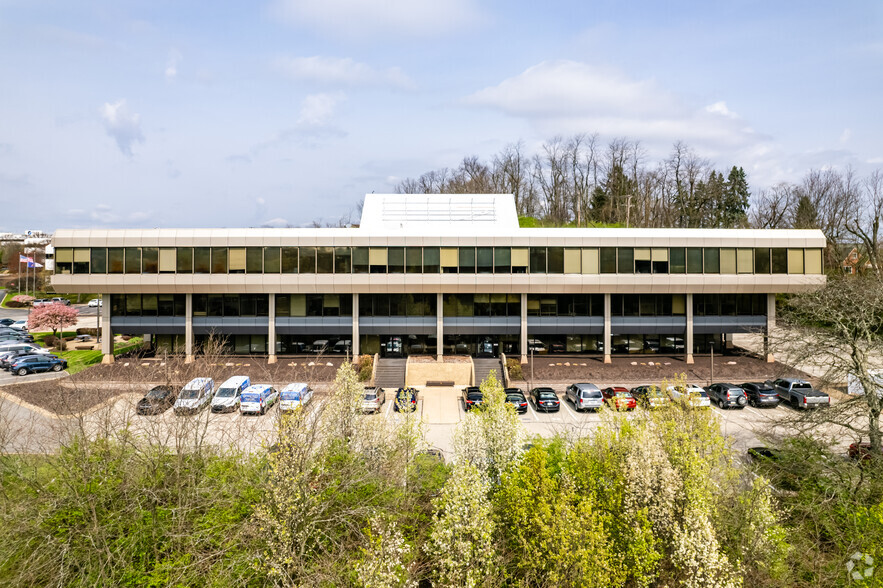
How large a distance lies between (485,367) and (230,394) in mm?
16880

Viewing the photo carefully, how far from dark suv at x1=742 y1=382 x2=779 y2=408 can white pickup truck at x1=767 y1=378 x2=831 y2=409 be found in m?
0.56

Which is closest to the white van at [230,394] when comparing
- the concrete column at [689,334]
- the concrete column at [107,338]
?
the concrete column at [107,338]

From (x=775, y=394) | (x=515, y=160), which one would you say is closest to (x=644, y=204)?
(x=515, y=160)

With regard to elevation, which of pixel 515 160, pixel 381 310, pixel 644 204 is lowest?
pixel 381 310

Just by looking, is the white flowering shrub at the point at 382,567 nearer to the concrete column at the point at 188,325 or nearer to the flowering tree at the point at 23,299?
the concrete column at the point at 188,325

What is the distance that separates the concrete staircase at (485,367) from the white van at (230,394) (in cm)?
1494

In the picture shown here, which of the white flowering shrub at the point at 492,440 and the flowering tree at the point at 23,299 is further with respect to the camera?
the flowering tree at the point at 23,299

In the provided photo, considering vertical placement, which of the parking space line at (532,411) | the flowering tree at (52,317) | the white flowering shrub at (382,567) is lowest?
the parking space line at (532,411)

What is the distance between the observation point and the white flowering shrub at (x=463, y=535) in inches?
376

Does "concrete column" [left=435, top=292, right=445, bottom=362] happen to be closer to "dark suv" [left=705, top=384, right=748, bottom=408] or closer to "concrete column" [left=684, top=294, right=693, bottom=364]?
"dark suv" [left=705, top=384, right=748, bottom=408]

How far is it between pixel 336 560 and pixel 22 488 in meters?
8.07

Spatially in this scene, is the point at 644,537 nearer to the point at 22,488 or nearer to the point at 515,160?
the point at 22,488

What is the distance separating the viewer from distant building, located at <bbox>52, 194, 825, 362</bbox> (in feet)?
110

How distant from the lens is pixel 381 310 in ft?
119
